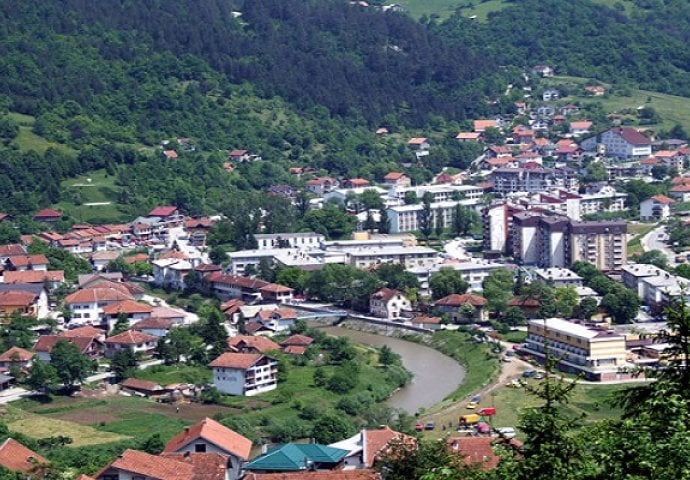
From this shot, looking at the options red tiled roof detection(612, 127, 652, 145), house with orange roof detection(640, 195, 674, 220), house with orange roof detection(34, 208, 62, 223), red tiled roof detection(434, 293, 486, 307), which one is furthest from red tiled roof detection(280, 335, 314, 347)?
red tiled roof detection(612, 127, 652, 145)

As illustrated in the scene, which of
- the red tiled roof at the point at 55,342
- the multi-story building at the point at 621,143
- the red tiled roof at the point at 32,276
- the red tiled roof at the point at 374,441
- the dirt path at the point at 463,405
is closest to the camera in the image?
the red tiled roof at the point at 374,441

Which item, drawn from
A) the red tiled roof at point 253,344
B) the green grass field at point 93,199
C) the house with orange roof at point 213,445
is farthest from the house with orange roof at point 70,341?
the green grass field at point 93,199

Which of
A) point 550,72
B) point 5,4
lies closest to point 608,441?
point 5,4

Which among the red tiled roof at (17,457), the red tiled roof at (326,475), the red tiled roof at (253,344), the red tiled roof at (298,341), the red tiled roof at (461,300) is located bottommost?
the red tiled roof at (461,300)

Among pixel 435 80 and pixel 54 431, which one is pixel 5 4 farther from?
pixel 54 431

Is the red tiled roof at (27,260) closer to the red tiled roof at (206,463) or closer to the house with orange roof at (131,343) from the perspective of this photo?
the house with orange roof at (131,343)

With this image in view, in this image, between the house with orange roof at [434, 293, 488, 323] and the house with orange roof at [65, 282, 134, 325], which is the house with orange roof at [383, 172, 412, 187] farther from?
the house with orange roof at [65, 282, 134, 325]
